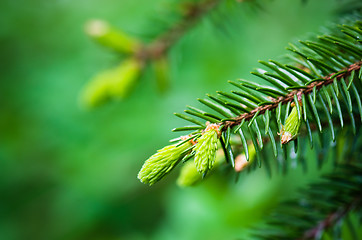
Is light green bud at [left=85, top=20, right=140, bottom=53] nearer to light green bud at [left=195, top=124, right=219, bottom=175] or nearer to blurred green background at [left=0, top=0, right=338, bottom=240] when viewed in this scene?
blurred green background at [left=0, top=0, right=338, bottom=240]

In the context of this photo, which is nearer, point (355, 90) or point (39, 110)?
point (355, 90)

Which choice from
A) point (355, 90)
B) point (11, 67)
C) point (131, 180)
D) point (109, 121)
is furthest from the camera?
point (11, 67)

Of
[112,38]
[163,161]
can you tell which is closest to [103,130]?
[112,38]

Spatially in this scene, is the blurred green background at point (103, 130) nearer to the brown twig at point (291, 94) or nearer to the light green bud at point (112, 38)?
the light green bud at point (112, 38)

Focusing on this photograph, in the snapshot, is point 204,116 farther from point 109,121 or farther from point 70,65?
point 70,65

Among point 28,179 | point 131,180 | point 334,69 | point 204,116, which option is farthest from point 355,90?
point 28,179
